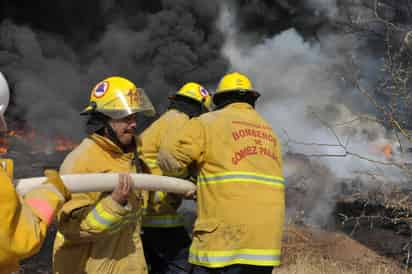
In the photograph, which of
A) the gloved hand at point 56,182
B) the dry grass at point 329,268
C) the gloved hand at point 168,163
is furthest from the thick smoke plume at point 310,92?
the gloved hand at point 56,182

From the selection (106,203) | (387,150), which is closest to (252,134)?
(106,203)

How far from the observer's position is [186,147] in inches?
101

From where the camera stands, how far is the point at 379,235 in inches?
308

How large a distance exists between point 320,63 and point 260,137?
1403 centimetres

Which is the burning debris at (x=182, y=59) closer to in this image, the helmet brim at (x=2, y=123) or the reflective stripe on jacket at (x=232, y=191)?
the reflective stripe on jacket at (x=232, y=191)

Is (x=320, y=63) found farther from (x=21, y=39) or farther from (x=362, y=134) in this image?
(x=21, y=39)

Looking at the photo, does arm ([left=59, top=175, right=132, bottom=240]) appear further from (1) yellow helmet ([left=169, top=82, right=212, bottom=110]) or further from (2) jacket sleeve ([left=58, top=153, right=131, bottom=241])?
(1) yellow helmet ([left=169, top=82, right=212, bottom=110])

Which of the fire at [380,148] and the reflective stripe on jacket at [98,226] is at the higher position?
the fire at [380,148]

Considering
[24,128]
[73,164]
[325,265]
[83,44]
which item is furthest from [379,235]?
[83,44]

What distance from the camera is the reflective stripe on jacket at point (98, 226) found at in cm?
215

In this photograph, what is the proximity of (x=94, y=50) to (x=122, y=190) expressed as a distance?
16.9m

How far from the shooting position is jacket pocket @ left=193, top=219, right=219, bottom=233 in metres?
2.49

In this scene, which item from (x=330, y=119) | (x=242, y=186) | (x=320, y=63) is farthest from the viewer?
(x=320, y=63)

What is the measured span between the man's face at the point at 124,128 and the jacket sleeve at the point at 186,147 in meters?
0.26
